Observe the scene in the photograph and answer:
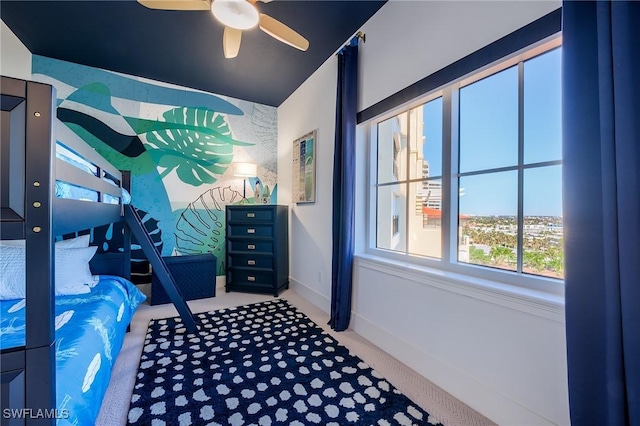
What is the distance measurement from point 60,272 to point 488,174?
9.32 feet

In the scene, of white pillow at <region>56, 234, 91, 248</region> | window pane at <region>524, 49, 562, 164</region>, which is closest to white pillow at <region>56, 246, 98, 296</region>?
white pillow at <region>56, 234, 91, 248</region>

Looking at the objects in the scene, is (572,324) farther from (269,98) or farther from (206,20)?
(269,98)

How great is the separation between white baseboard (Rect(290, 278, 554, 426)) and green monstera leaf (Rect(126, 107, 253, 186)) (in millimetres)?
2585

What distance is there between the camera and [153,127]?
323cm

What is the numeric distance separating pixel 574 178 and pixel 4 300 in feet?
9.63

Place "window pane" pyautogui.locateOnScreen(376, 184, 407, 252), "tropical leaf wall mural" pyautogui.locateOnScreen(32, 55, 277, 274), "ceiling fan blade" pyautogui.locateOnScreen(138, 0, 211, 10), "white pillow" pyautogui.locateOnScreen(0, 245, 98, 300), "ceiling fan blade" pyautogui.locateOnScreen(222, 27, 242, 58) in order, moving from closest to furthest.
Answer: "ceiling fan blade" pyautogui.locateOnScreen(138, 0, 211, 10)
"white pillow" pyautogui.locateOnScreen(0, 245, 98, 300)
"ceiling fan blade" pyautogui.locateOnScreen(222, 27, 242, 58)
"window pane" pyautogui.locateOnScreen(376, 184, 407, 252)
"tropical leaf wall mural" pyautogui.locateOnScreen(32, 55, 277, 274)

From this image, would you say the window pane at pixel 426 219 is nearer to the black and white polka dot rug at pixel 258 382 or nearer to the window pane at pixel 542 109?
the window pane at pixel 542 109

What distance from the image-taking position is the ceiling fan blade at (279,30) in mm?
1641

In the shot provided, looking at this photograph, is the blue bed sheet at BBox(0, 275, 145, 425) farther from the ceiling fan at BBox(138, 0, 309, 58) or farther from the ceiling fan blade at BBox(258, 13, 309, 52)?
the ceiling fan blade at BBox(258, 13, 309, 52)

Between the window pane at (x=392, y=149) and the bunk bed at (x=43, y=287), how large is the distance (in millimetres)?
1972

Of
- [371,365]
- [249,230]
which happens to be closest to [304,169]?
[249,230]

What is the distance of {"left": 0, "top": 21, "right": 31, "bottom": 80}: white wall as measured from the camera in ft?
7.36

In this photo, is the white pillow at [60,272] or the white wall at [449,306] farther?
the white pillow at [60,272]

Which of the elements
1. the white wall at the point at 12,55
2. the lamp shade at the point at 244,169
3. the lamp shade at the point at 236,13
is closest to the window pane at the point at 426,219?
the lamp shade at the point at 236,13
